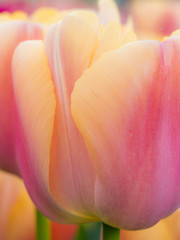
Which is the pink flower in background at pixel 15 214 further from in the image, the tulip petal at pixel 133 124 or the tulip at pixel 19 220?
the tulip petal at pixel 133 124

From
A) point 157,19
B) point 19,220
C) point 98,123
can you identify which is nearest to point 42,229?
point 19,220

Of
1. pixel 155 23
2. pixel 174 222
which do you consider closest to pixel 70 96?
pixel 174 222

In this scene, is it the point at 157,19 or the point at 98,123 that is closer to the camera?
the point at 98,123

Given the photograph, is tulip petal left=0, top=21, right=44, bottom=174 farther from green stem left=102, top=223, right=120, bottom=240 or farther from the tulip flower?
the tulip flower

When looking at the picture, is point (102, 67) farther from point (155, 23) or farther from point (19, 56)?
point (155, 23)

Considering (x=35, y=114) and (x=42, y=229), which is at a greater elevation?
(x=35, y=114)

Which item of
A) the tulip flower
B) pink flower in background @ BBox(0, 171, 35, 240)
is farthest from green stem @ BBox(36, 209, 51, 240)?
the tulip flower

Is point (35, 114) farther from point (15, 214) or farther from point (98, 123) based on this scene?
point (15, 214)
